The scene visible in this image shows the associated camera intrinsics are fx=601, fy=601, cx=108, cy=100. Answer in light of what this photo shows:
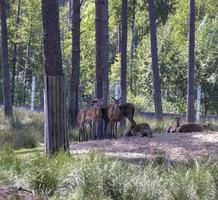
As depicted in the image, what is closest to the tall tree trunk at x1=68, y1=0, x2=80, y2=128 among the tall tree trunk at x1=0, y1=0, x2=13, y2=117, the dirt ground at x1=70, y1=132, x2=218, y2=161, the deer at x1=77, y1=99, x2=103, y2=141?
the tall tree trunk at x1=0, y1=0, x2=13, y2=117

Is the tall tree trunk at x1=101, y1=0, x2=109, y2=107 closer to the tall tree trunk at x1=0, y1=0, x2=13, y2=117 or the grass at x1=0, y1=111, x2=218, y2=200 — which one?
the tall tree trunk at x1=0, y1=0, x2=13, y2=117

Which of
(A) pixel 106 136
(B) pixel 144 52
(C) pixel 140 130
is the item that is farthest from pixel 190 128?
(B) pixel 144 52

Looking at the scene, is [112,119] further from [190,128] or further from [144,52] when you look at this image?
[144,52]

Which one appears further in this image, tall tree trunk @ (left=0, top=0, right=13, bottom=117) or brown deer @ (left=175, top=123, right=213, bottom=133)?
tall tree trunk @ (left=0, top=0, right=13, bottom=117)

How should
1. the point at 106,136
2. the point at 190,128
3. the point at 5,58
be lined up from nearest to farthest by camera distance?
the point at 190,128, the point at 106,136, the point at 5,58

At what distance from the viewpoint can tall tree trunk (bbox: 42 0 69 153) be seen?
11.4m

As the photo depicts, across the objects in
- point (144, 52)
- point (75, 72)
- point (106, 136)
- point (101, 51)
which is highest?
point (144, 52)

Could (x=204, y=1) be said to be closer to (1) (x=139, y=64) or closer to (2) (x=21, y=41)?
(1) (x=139, y=64)

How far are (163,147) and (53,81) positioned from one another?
271cm

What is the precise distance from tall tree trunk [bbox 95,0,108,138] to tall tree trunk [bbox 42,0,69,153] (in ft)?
20.6

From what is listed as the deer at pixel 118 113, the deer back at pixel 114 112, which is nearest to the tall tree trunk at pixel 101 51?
the deer at pixel 118 113

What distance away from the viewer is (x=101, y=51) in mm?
18781

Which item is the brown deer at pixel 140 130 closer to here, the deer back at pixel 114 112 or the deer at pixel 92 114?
the deer back at pixel 114 112

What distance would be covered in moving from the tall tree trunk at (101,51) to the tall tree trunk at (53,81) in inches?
247
